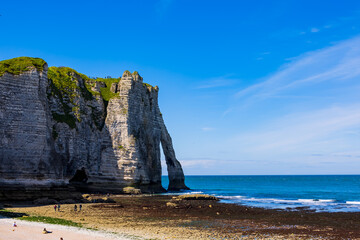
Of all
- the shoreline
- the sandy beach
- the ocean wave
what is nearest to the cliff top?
the shoreline

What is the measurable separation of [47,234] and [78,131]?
118ft

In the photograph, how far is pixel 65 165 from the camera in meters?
52.4

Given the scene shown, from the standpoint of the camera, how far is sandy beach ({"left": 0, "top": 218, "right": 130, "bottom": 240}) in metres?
21.9

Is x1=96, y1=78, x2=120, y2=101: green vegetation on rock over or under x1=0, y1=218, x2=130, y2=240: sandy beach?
over

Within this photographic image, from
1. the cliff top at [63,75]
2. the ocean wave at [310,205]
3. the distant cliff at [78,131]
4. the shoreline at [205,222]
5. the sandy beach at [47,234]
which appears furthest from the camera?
the cliff top at [63,75]

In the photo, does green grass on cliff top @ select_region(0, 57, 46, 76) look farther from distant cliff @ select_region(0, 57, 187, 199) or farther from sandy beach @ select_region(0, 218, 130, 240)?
sandy beach @ select_region(0, 218, 130, 240)

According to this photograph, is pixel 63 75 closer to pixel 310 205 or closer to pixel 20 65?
pixel 20 65

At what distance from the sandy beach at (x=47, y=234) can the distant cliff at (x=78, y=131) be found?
19019 millimetres

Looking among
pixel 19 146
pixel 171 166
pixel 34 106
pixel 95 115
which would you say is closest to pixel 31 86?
pixel 34 106

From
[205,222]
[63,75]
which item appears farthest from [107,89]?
[205,222]

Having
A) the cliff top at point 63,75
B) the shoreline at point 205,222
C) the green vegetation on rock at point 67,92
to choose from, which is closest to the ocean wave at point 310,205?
the shoreline at point 205,222

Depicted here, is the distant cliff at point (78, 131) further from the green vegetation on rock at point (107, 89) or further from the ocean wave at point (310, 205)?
the ocean wave at point (310, 205)

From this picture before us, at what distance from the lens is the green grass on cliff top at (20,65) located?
4625 centimetres

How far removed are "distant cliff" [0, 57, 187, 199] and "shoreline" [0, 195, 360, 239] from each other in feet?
30.0
